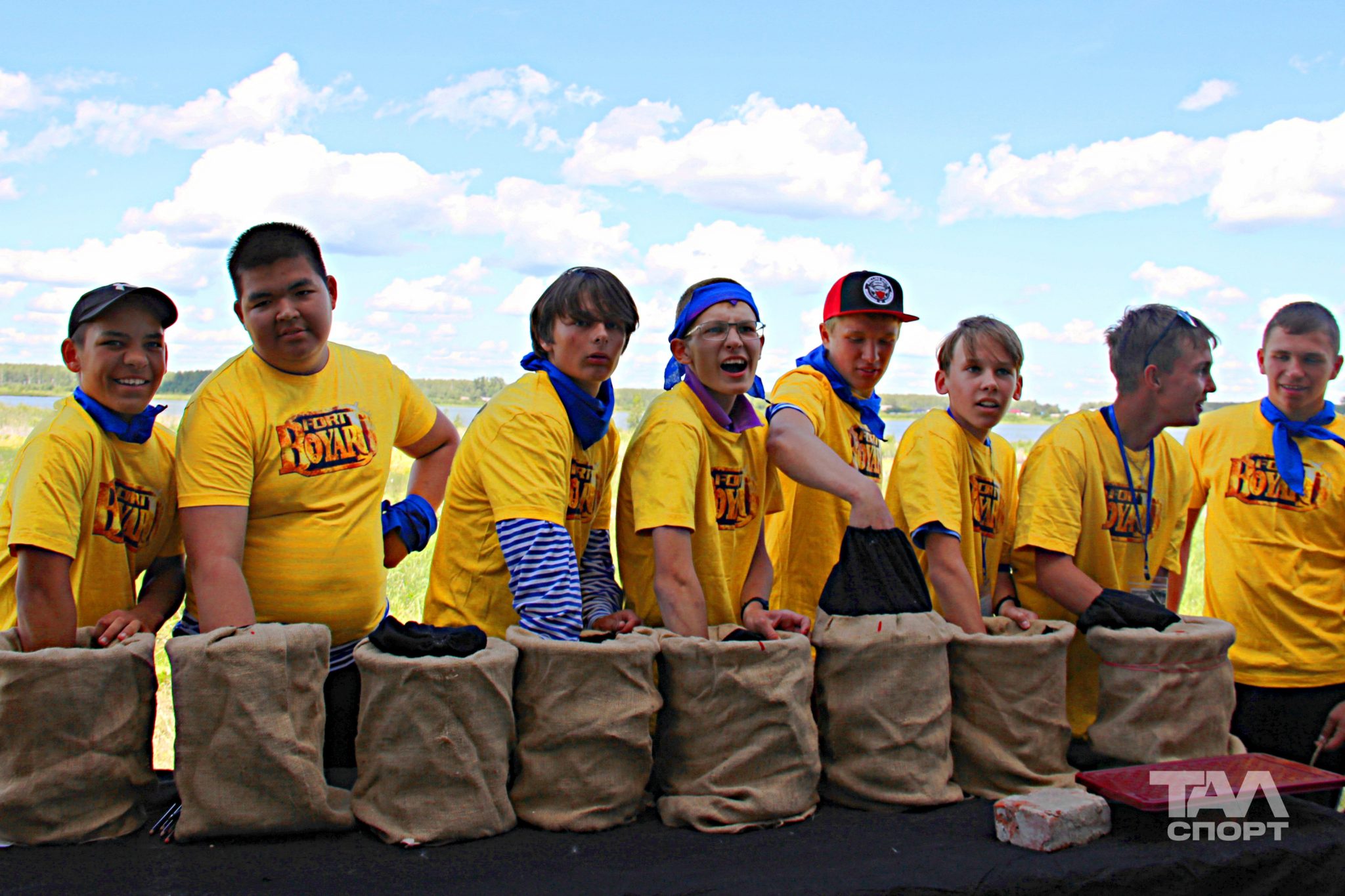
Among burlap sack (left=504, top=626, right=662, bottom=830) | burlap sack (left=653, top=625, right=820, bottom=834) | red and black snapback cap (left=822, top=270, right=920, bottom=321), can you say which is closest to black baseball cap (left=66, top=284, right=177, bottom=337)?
burlap sack (left=504, top=626, right=662, bottom=830)

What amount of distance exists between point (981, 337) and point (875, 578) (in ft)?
3.03

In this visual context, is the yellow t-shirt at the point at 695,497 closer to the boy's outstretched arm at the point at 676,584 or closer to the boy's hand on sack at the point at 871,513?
the boy's outstretched arm at the point at 676,584

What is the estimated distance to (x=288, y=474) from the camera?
2402 mm

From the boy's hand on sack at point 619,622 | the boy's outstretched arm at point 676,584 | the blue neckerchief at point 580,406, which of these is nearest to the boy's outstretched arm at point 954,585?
the boy's outstretched arm at point 676,584

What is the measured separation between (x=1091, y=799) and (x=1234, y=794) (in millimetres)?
395

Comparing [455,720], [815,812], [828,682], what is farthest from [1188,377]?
[455,720]

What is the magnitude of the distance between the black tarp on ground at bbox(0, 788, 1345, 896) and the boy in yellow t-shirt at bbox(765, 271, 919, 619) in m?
0.90

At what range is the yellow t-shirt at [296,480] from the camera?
2332 millimetres

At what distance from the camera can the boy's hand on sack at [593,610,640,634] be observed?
99.4 inches

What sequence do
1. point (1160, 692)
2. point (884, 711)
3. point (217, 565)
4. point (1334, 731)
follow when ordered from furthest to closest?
1. point (1334, 731)
2. point (1160, 692)
3. point (884, 711)
4. point (217, 565)

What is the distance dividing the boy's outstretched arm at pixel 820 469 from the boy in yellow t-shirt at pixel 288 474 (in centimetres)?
106

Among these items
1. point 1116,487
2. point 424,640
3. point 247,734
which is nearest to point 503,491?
point 424,640

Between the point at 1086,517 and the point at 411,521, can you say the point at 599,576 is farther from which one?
the point at 1086,517

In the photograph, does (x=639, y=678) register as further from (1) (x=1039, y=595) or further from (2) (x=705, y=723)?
(1) (x=1039, y=595)
